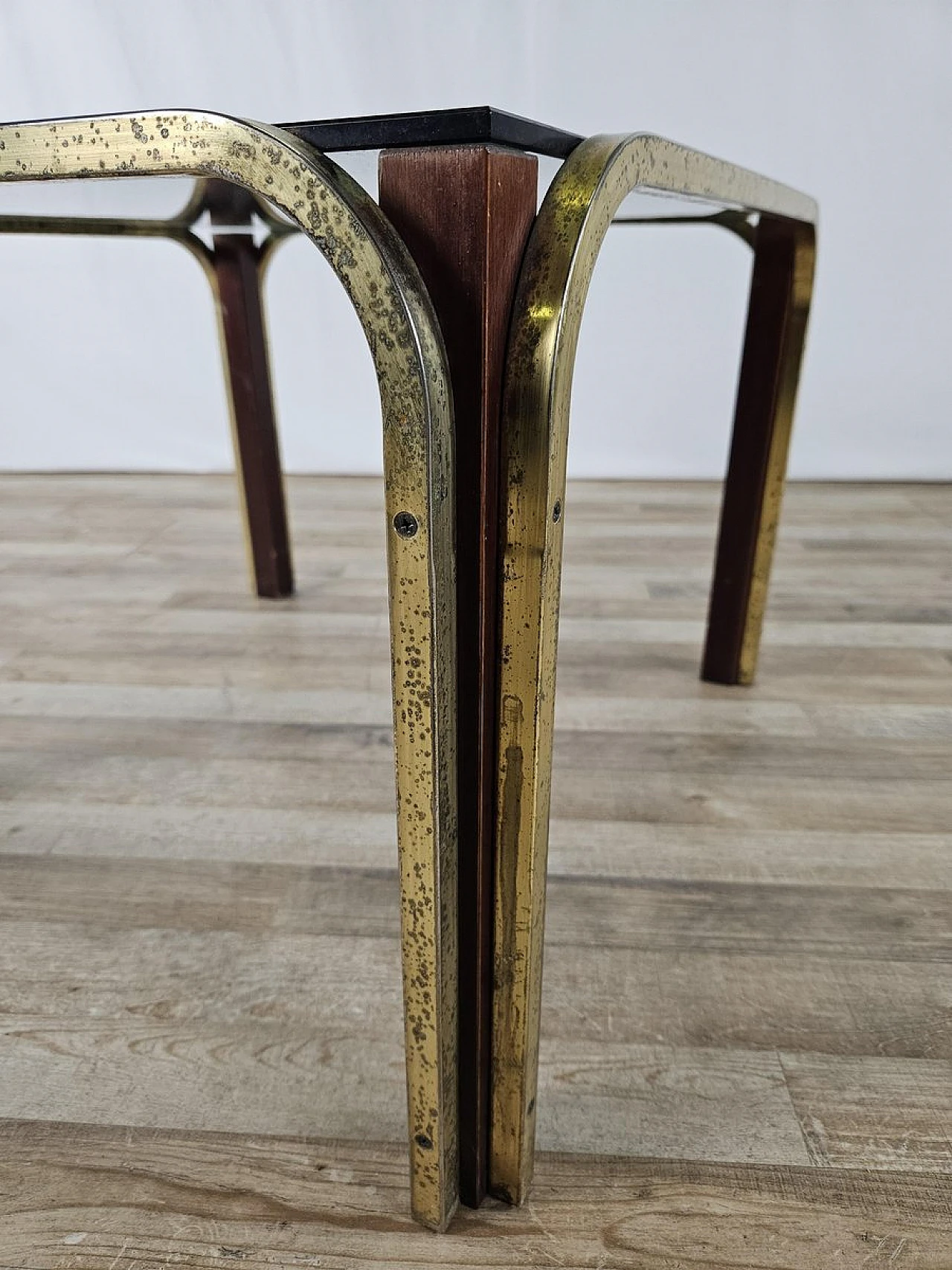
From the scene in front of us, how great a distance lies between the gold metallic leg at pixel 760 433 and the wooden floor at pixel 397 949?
0.32 feet

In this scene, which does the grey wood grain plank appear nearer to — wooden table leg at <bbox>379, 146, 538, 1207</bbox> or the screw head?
wooden table leg at <bbox>379, 146, 538, 1207</bbox>

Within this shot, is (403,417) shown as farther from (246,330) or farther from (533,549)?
(246,330)

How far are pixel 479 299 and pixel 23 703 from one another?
0.98m

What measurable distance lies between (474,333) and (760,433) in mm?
759

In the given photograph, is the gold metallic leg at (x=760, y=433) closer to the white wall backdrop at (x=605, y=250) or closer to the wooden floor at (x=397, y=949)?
the wooden floor at (x=397, y=949)

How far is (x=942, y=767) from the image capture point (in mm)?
1070

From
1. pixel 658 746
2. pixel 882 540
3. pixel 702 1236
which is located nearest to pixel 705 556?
pixel 882 540

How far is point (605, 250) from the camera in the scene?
90.4 inches

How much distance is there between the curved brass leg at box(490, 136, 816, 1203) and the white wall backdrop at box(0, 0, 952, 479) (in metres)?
1.85

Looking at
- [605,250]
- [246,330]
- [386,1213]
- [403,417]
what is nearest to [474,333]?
[403,417]

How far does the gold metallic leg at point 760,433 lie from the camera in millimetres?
1058

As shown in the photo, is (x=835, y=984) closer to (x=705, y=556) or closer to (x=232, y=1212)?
(x=232, y=1212)

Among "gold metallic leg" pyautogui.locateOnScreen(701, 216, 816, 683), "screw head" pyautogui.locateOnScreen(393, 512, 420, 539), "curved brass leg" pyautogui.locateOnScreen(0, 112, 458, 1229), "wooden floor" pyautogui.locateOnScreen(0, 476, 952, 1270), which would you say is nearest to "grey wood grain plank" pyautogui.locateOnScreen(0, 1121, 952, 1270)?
"wooden floor" pyautogui.locateOnScreen(0, 476, 952, 1270)

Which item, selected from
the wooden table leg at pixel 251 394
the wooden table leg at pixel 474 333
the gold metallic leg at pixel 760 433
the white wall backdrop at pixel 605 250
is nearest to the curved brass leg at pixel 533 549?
the wooden table leg at pixel 474 333
